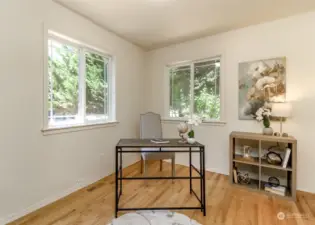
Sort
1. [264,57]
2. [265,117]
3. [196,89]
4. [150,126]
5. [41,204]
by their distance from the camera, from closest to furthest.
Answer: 1. [41,204]
2. [265,117]
3. [264,57]
4. [150,126]
5. [196,89]

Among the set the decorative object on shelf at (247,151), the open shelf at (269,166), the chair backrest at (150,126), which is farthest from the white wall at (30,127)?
the open shelf at (269,166)

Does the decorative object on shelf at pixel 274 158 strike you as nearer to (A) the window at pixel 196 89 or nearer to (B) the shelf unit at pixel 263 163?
(B) the shelf unit at pixel 263 163

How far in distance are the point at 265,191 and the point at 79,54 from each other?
11.0 feet

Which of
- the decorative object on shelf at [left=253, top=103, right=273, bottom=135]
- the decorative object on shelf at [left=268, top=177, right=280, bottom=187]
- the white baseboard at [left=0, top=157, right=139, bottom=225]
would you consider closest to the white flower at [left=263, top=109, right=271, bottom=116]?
the decorative object on shelf at [left=253, top=103, right=273, bottom=135]

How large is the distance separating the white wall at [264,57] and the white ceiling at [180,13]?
17 centimetres

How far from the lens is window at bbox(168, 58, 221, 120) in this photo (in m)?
3.36

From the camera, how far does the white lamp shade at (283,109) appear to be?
242 cm

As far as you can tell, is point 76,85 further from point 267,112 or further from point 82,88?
point 267,112

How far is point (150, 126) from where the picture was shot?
11.0 feet

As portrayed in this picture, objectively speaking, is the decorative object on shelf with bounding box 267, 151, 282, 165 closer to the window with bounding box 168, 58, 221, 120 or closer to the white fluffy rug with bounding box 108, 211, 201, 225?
the window with bounding box 168, 58, 221, 120

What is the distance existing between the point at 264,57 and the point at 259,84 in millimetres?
421

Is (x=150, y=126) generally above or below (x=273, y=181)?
above

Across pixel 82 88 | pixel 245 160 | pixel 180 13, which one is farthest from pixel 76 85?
pixel 245 160

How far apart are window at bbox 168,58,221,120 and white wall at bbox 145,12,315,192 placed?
0.17 m
